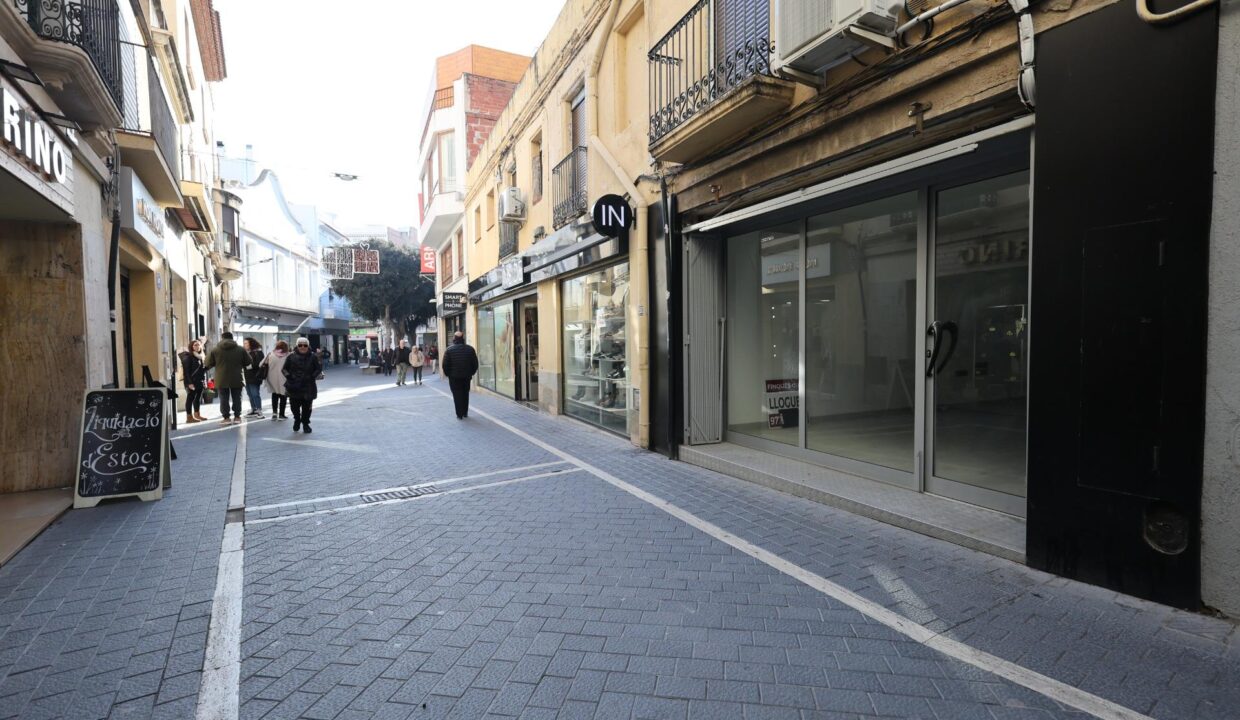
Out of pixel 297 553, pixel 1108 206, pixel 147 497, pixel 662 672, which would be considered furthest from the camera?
pixel 147 497

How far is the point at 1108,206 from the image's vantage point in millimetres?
3387

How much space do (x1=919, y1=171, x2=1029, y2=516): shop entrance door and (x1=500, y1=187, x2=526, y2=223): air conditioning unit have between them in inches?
387

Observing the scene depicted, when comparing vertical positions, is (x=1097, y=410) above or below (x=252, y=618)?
above

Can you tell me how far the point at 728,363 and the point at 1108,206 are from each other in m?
4.84

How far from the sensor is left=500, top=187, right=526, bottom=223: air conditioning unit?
13.5m

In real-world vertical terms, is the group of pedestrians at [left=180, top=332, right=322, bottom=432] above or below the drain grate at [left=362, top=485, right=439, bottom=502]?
above

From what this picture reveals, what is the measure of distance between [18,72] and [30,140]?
23.1 inches

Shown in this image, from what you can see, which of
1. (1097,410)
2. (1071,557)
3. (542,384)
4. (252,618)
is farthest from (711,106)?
(542,384)

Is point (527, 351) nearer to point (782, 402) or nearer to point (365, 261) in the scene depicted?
point (782, 402)

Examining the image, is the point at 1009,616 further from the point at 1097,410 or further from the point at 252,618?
the point at 252,618

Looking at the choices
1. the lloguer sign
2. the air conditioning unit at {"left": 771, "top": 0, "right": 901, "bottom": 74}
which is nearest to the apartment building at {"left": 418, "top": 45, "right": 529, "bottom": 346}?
the lloguer sign

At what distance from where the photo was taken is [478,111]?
20.4m

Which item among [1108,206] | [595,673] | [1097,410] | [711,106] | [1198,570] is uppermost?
[711,106]

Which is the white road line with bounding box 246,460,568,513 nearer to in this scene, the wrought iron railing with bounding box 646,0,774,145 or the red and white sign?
the wrought iron railing with bounding box 646,0,774,145
